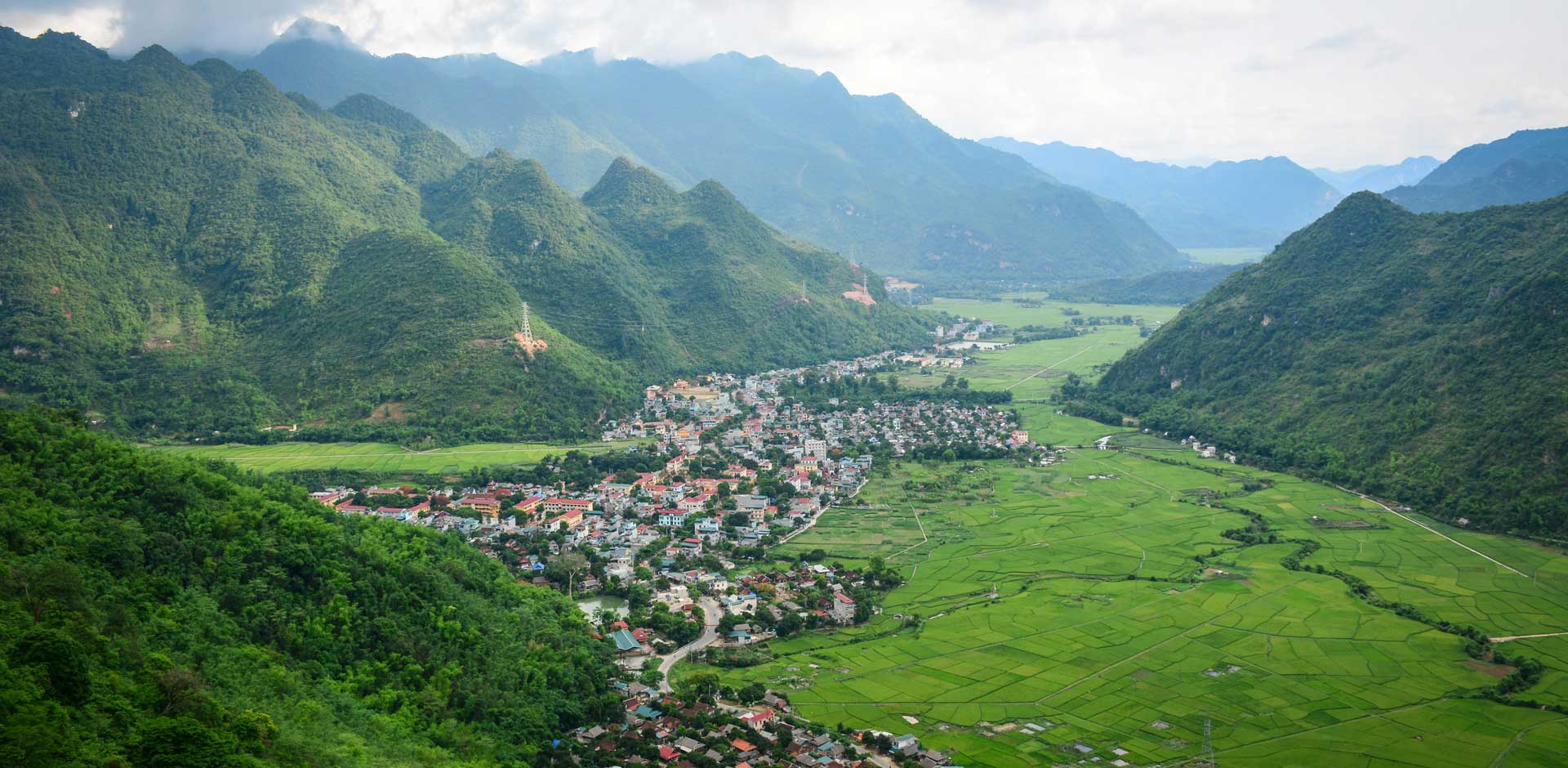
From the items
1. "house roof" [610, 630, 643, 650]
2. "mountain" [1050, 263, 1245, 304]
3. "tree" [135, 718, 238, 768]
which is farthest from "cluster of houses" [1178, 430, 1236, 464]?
"mountain" [1050, 263, 1245, 304]

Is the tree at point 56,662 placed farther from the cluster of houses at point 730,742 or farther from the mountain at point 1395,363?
the mountain at point 1395,363

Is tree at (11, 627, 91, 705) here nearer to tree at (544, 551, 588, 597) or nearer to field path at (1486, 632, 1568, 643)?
A: tree at (544, 551, 588, 597)

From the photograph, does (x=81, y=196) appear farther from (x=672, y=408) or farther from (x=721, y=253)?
(x=721, y=253)

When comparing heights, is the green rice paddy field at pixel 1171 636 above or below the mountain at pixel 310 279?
below

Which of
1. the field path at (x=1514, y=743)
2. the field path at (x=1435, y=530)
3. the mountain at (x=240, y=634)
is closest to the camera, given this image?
the mountain at (x=240, y=634)

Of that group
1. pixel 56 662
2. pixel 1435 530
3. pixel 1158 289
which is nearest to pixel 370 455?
pixel 56 662

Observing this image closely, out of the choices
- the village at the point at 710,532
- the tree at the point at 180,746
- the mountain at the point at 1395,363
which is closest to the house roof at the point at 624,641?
the village at the point at 710,532

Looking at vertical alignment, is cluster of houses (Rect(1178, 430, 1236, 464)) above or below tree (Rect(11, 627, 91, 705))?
below
